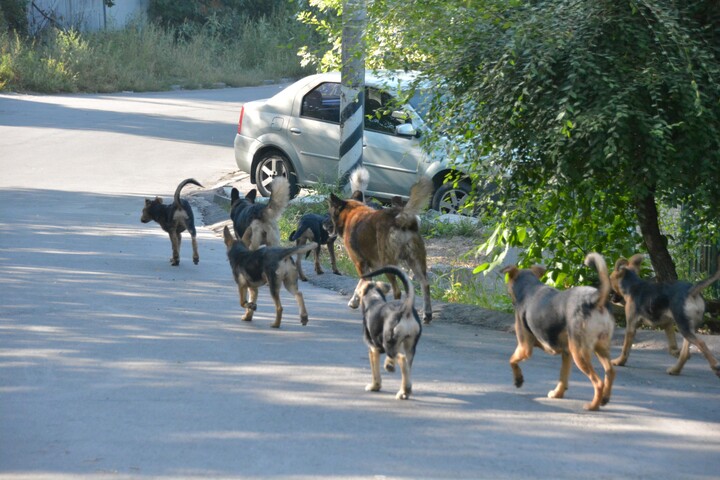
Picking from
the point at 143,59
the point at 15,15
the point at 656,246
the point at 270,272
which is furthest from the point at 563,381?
the point at 15,15

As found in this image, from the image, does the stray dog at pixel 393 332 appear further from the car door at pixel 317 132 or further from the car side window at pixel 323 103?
the car side window at pixel 323 103

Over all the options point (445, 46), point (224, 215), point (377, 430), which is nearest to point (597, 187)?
point (445, 46)

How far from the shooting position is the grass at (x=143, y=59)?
102 ft

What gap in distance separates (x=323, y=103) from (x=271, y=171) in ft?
4.24

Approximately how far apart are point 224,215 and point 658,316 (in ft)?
26.7

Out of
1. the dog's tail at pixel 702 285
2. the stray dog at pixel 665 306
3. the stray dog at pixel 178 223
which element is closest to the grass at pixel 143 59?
the stray dog at pixel 178 223

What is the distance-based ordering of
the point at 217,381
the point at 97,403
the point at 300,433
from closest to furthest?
1. the point at 300,433
2. the point at 97,403
3. the point at 217,381

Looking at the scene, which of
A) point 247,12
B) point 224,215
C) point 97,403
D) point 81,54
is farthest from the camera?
point 247,12

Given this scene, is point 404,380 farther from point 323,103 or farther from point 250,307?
point 323,103

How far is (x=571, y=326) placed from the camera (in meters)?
6.34

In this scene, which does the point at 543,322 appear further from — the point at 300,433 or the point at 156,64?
the point at 156,64

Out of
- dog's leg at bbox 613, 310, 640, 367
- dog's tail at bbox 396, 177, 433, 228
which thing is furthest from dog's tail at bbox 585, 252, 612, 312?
dog's tail at bbox 396, 177, 433, 228

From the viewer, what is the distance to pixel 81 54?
32.8 m

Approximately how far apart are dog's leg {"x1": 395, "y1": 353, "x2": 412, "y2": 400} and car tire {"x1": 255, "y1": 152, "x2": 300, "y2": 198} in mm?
9042
